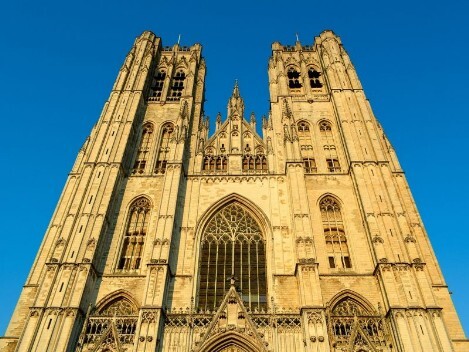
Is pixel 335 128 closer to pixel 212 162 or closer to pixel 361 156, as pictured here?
pixel 361 156

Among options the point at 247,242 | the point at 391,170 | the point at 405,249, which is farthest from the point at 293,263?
the point at 391,170

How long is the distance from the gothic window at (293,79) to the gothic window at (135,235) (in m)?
14.9

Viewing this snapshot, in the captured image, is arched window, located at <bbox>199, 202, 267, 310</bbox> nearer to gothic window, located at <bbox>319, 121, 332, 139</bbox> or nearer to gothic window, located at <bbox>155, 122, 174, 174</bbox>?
gothic window, located at <bbox>155, 122, 174, 174</bbox>

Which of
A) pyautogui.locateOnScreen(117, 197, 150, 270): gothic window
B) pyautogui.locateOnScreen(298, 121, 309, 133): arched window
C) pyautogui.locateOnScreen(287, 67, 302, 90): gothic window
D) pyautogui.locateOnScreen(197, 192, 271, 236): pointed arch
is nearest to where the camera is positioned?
pyautogui.locateOnScreen(117, 197, 150, 270): gothic window

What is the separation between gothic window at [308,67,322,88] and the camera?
31656 millimetres

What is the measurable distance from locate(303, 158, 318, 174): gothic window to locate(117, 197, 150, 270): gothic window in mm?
9791

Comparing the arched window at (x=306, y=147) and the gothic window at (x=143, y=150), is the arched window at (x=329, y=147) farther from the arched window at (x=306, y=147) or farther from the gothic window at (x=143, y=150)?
the gothic window at (x=143, y=150)

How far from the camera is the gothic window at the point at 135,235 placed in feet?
70.2

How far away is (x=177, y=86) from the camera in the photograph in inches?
1286

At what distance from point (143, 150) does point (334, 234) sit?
13.4 metres

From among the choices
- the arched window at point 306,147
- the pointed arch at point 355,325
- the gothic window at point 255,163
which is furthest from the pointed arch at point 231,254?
the arched window at point 306,147

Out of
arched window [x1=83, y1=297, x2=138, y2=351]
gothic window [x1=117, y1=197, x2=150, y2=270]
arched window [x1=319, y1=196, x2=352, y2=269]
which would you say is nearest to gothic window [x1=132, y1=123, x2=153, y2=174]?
gothic window [x1=117, y1=197, x2=150, y2=270]

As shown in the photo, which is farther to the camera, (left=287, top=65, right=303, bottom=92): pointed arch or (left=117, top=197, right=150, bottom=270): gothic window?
(left=287, top=65, right=303, bottom=92): pointed arch

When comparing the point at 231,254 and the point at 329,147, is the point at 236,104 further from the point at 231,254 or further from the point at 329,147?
the point at 231,254
